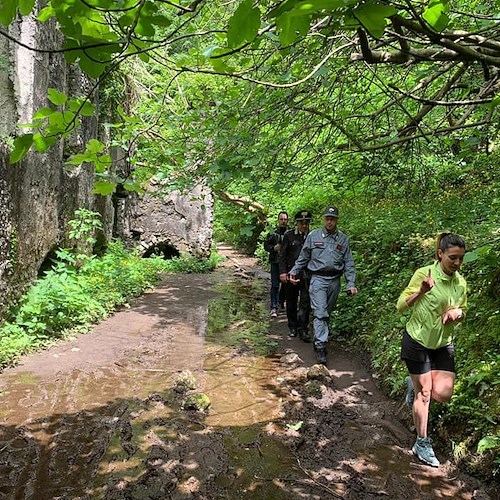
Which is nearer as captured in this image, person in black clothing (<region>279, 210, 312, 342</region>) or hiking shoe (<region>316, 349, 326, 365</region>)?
hiking shoe (<region>316, 349, 326, 365</region>)

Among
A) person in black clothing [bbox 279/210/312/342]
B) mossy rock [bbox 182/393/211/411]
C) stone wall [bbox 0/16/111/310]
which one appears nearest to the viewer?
mossy rock [bbox 182/393/211/411]

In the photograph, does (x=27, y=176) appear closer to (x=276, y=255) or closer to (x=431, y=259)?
(x=276, y=255)

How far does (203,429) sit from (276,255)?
5.77 metres

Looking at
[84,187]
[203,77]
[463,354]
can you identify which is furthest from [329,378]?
[84,187]

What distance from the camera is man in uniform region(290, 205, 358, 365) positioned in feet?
22.1

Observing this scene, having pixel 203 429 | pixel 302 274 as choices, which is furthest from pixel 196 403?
pixel 302 274

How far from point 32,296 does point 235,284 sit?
25.7ft

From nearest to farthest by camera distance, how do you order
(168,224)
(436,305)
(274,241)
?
(436,305) < (274,241) < (168,224)

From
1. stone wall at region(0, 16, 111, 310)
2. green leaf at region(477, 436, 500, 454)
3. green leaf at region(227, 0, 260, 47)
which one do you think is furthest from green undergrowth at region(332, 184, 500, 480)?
stone wall at region(0, 16, 111, 310)

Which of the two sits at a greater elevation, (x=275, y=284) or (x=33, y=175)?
(x=33, y=175)

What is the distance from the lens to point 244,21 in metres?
1.39

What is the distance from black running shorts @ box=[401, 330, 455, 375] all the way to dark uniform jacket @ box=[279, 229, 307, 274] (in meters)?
4.55

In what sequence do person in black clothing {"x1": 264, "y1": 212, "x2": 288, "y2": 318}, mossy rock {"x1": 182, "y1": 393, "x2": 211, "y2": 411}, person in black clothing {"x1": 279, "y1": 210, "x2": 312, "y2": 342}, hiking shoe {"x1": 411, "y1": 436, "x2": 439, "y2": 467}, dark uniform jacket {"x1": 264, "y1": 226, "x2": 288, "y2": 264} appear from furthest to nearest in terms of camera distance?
dark uniform jacket {"x1": 264, "y1": 226, "x2": 288, "y2": 264} → person in black clothing {"x1": 264, "y1": 212, "x2": 288, "y2": 318} → person in black clothing {"x1": 279, "y1": 210, "x2": 312, "y2": 342} → mossy rock {"x1": 182, "y1": 393, "x2": 211, "y2": 411} → hiking shoe {"x1": 411, "y1": 436, "x2": 439, "y2": 467}

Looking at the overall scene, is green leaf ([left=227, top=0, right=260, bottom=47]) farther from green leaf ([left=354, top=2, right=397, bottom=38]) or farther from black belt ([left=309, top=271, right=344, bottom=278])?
black belt ([left=309, top=271, right=344, bottom=278])
